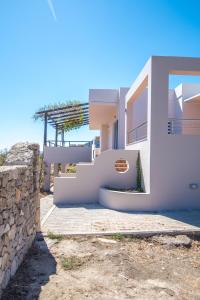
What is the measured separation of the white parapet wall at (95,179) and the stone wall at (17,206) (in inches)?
194

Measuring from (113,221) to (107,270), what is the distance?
3.58m

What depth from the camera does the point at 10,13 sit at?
28.7 ft

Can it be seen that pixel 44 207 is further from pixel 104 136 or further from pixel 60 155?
pixel 104 136

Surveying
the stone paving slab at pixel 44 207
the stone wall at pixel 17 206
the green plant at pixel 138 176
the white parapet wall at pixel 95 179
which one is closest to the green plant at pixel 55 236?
the stone wall at pixel 17 206

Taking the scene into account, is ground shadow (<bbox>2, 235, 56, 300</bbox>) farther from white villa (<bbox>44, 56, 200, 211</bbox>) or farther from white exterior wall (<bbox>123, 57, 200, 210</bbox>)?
white exterior wall (<bbox>123, 57, 200, 210</bbox>)

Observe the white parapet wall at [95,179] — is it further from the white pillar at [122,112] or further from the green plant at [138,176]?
the white pillar at [122,112]

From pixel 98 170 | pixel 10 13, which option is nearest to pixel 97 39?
pixel 10 13

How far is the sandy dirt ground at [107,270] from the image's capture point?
4.22 m

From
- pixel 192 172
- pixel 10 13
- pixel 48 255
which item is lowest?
pixel 48 255

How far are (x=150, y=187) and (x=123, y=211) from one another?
1.52 meters

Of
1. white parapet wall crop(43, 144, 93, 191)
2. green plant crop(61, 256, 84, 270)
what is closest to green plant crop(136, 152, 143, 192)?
green plant crop(61, 256, 84, 270)

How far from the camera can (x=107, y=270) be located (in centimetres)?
505

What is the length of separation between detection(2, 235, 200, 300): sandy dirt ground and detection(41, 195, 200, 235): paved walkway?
0.58 metres

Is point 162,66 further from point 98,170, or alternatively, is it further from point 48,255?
point 48,255
